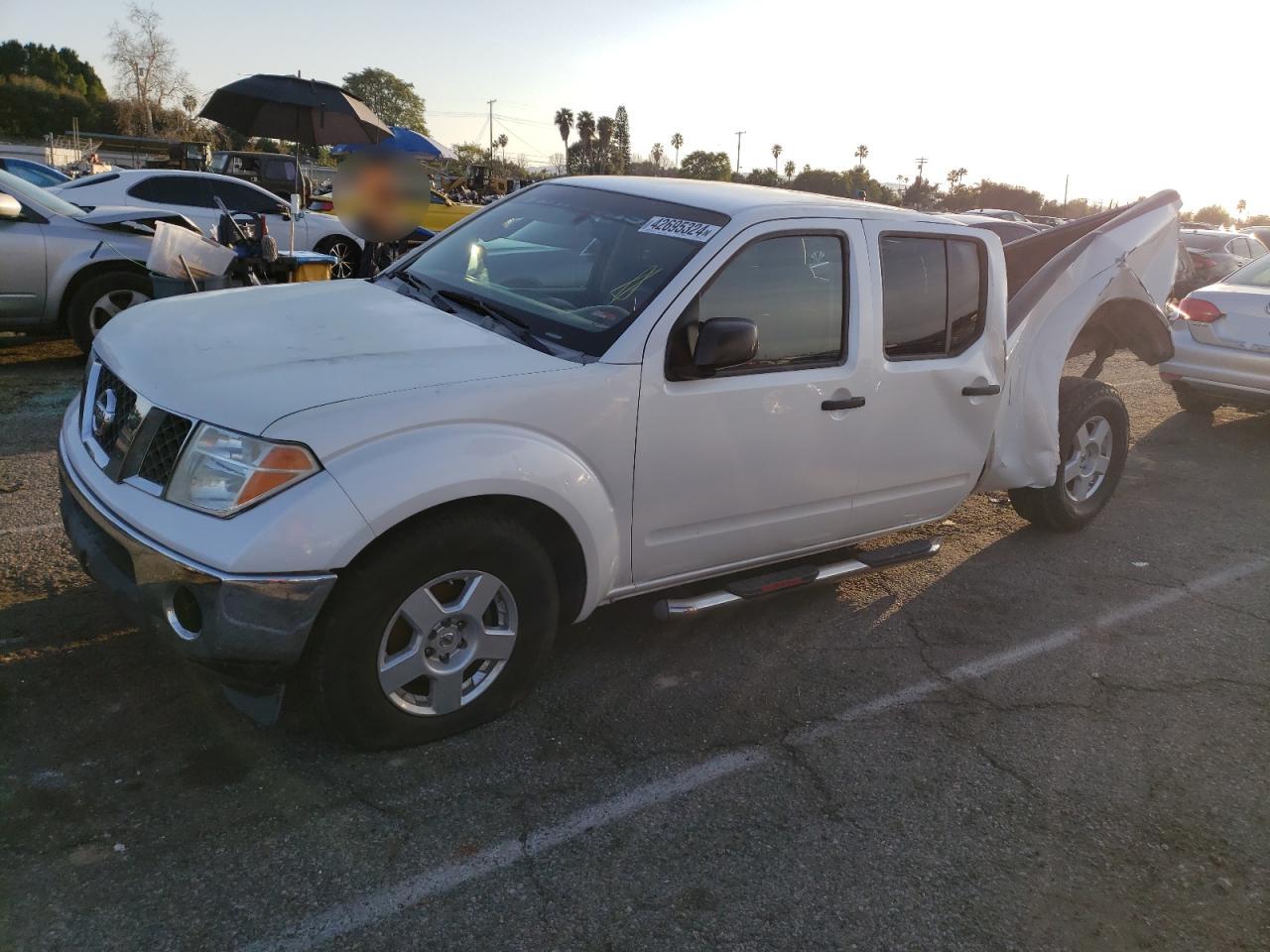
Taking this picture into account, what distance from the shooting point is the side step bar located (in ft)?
11.6

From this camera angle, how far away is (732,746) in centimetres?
327

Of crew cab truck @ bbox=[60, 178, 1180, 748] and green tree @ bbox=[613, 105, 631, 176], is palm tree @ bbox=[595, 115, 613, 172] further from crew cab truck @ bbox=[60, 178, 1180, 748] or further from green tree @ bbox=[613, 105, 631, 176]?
crew cab truck @ bbox=[60, 178, 1180, 748]

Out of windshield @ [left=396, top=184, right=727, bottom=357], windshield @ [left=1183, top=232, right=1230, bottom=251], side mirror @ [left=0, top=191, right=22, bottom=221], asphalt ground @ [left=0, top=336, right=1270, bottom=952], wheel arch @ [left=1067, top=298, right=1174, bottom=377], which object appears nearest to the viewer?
asphalt ground @ [left=0, top=336, right=1270, bottom=952]

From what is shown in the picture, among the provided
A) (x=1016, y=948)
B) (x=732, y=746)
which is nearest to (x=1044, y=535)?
(x=732, y=746)

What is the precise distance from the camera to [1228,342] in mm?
7988

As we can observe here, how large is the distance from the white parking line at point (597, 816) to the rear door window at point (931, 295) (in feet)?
4.43

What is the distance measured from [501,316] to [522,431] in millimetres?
700

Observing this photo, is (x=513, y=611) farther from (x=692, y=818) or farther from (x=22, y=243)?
(x=22, y=243)

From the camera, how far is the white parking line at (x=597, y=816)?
92.1 inches

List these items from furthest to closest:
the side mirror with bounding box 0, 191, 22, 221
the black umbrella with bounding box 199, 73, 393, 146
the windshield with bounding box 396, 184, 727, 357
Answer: the black umbrella with bounding box 199, 73, 393, 146
the side mirror with bounding box 0, 191, 22, 221
the windshield with bounding box 396, 184, 727, 357

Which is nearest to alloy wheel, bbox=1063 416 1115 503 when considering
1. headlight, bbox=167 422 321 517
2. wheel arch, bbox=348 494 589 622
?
wheel arch, bbox=348 494 589 622

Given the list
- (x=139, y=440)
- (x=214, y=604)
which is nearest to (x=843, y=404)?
(x=214, y=604)

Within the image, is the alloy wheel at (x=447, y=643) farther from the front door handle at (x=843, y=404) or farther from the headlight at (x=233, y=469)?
the front door handle at (x=843, y=404)

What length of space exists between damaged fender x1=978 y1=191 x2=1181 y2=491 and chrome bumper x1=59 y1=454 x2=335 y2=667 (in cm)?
340
